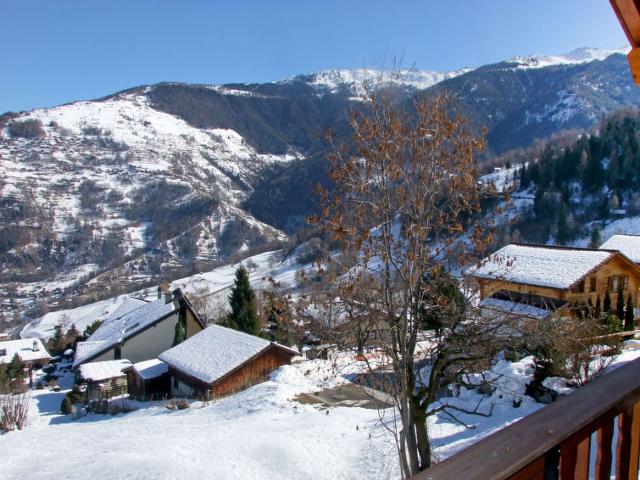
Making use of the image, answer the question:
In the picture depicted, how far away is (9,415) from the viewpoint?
1975 cm

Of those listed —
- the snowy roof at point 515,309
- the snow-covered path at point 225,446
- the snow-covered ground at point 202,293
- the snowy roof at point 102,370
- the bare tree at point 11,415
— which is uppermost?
the snowy roof at point 515,309

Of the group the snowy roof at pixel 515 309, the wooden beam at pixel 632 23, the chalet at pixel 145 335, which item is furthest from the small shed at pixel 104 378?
the wooden beam at pixel 632 23

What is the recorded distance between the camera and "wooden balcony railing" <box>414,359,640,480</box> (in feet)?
4.46

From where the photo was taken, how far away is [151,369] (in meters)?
27.6

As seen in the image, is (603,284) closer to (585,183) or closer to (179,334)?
(179,334)

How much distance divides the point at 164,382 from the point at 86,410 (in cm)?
416

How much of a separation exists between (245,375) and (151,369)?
22.9 feet

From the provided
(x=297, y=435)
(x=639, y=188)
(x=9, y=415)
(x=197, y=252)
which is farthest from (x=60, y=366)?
(x=197, y=252)

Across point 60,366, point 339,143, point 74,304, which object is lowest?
point 74,304

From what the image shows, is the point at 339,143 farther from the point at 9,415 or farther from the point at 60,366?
the point at 60,366

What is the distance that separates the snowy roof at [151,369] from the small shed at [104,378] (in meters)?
2.13

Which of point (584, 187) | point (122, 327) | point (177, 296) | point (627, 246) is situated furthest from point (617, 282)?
point (584, 187)

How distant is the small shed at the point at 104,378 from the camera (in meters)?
28.2

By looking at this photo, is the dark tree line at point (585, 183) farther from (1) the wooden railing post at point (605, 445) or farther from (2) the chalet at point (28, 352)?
(1) the wooden railing post at point (605, 445)
